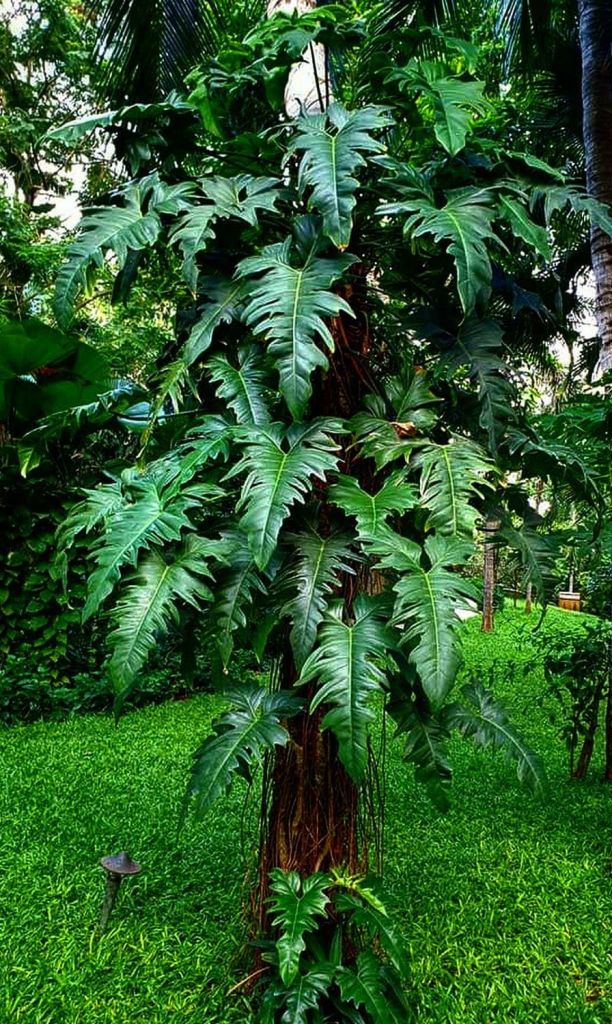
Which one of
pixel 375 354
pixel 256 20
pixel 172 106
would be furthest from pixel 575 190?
pixel 256 20

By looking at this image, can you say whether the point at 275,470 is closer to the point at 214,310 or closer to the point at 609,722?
the point at 214,310

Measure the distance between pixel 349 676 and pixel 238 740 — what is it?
13.0 inches

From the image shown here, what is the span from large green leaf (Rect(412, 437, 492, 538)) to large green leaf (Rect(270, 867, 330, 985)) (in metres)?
0.90

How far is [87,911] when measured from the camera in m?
2.32

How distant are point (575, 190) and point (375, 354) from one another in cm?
69

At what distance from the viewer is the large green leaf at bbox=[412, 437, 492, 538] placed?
1.58m

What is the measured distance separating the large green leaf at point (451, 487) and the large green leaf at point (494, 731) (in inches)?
18.6

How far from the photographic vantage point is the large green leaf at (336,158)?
5.19 ft

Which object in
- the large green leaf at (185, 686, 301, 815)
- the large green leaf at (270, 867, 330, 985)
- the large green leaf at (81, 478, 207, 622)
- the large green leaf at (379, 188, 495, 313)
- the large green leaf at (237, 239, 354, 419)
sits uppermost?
the large green leaf at (379, 188, 495, 313)

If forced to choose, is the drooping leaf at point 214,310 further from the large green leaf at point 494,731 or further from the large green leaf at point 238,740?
the large green leaf at point 494,731

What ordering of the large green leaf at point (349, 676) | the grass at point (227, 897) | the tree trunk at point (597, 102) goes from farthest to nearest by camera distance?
1. the tree trunk at point (597, 102)
2. the grass at point (227, 897)
3. the large green leaf at point (349, 676)

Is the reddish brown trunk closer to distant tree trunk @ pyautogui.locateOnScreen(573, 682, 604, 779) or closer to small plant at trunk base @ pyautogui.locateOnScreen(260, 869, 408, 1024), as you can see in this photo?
small plant at trunk base @ pyautogui.locateOnScreen(260, 869, 408, 1024)

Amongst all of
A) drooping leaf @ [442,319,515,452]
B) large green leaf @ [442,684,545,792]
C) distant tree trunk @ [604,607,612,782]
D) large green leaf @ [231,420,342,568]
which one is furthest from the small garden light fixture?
distant tree trunk @ [604,607,612,782]

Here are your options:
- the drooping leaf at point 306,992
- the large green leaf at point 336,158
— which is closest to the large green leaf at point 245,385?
the large green leaf at point 336,158
